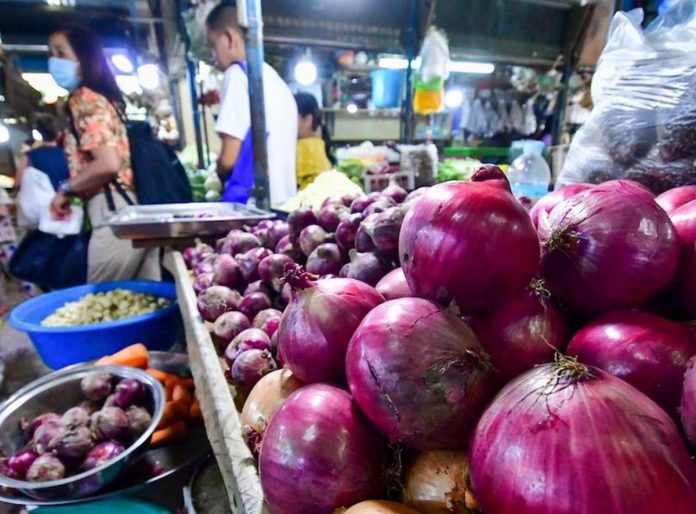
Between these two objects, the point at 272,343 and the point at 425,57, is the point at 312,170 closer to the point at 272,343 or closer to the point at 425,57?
the point at 425,57

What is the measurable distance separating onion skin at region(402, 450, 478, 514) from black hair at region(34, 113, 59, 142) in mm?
5198

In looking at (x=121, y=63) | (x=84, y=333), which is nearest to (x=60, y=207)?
(x=84, y=333)

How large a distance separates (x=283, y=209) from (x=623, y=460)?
2.13 meters

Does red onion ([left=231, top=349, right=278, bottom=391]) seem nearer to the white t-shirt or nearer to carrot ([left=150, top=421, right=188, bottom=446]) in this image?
carrot ([left=150, top=421, right=188, bottom=446])

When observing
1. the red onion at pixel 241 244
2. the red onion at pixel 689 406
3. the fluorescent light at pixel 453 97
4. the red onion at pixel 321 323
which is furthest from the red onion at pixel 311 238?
the fluorescent light at pixel 453 97

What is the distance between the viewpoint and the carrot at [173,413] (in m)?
1.42

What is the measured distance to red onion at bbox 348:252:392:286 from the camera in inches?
32.0

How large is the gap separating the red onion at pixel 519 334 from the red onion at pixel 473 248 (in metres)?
0.02

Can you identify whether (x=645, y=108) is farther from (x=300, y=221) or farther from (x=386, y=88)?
(x=386, y=88)

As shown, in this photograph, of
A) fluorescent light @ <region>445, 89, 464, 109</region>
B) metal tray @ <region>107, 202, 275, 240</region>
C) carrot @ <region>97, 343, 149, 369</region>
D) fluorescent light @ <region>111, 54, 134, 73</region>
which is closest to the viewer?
carrot @ <region>97, 343, 149, 369</region>

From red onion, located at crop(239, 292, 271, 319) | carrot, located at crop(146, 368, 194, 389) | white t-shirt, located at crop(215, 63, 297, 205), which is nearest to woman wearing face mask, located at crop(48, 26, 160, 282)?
white t-shirt, located at crop(215, 63, 297, 205)

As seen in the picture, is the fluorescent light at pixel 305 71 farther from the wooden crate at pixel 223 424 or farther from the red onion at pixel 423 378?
the red onion at pixel 423 378

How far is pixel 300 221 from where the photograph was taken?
1285 millimetres

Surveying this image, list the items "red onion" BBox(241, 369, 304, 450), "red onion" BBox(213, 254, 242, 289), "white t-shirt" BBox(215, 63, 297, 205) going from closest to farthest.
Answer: "red onion" BBox(241, 369, 304, 450) < "red onion" BBox(213, 254, 242, 289) < "white t-shirt" BBox(215, 63, 297, 205)
